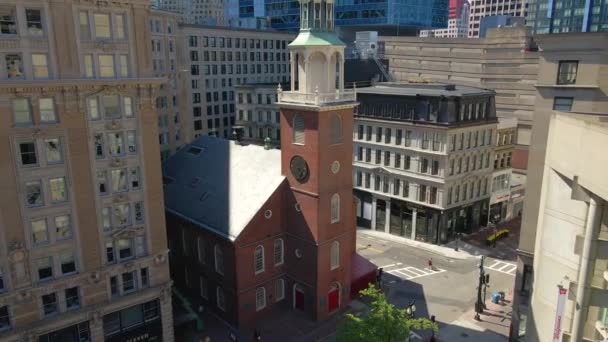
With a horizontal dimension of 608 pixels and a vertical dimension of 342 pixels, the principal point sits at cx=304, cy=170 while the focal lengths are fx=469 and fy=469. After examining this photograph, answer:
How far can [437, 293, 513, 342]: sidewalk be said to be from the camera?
3738 cm

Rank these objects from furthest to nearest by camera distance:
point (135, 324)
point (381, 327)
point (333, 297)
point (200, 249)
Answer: point (200, 249) < point (333, 297) < point (135, 324) < point (381, 327)

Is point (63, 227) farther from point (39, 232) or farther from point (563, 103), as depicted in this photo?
point (563, 103)

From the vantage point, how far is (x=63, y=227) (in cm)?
3059

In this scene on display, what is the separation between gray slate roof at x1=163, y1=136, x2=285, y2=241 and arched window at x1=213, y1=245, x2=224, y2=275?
6.05 feet

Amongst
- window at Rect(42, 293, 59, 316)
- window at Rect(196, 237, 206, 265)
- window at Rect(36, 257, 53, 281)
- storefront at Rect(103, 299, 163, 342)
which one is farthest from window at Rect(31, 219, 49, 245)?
window at Rect(196, 237, 206, 265)

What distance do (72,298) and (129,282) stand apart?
12.6 feet

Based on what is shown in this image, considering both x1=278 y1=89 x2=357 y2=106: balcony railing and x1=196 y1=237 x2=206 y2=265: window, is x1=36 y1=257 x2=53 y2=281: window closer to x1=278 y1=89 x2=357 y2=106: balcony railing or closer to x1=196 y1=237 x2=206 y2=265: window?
x1=196 y1=237 x2=206 y2=265: window

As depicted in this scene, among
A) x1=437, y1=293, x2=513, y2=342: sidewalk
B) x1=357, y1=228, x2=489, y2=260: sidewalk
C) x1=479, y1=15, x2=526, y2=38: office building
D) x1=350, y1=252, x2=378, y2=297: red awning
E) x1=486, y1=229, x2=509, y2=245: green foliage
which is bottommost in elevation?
x1=437, y1=293, x2=513, y2=342: sidewalk

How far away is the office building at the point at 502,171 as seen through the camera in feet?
200

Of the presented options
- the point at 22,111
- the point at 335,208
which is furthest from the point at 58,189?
the point at 335,208

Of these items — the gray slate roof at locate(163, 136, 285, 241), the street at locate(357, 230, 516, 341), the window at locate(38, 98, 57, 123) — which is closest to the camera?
the window at locate(38, 98, 57, 123)

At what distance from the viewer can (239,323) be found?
3903 centimetres

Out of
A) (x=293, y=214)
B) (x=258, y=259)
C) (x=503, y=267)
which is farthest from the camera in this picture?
(x=503, y=267)

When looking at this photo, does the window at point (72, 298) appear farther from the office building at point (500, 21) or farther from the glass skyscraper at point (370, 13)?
the office building at point (500, 21)
